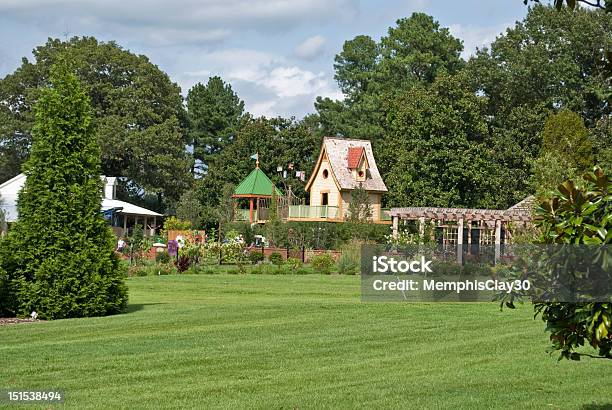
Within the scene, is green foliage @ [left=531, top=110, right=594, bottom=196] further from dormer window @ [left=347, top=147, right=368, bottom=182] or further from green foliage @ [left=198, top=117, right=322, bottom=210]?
green foliage @ [left=198, top=117, right=322, bottom=210]

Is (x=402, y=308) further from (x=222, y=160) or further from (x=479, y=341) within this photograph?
(x=222, y=160)

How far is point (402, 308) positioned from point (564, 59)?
1657 inches

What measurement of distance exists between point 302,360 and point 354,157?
4711cm

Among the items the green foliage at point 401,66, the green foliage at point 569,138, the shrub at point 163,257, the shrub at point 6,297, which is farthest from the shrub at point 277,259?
the green foliage at point 401,66

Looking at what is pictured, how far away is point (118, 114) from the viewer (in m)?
63.8

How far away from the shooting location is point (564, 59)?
55.4 meters

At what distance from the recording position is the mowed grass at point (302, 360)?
8.69 metres

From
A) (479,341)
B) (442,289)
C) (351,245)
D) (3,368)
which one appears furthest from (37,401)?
(351,245)

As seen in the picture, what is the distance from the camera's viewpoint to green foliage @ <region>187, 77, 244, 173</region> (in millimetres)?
80812

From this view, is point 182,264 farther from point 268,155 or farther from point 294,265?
point 268,155

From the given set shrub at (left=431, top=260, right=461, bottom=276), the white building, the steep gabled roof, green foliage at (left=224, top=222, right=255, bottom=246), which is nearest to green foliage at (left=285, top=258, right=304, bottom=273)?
shrub at (left=431, top=260, right=461, bottom=276)

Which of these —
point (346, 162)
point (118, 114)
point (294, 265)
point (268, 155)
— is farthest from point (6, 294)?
point (268, 155)

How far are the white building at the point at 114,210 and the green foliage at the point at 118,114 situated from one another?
2.48 metres

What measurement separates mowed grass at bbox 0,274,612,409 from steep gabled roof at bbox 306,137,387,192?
40.3 metres
